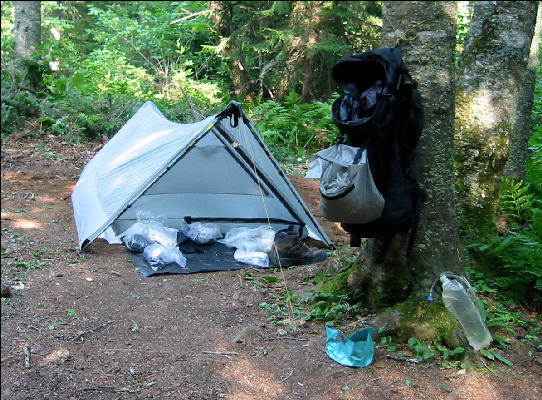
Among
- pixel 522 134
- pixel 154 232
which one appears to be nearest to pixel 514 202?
pixel 522 134

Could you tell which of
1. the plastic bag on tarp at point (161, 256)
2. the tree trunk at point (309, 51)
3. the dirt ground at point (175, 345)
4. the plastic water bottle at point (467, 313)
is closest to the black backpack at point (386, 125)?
the plastic water bottle at point (467, 313)

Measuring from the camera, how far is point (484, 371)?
3.18 m

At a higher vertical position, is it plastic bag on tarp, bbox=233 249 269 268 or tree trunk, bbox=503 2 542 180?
tree trunk, bbox=503 2 542 180

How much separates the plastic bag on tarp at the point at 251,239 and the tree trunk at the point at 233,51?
7836 mm

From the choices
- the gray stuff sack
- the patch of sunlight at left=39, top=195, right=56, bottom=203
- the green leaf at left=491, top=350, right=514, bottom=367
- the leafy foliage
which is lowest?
the leafy foliage

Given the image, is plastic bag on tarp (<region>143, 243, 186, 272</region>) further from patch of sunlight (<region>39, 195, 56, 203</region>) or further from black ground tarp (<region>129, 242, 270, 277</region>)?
patch of sunlight (<region>39, 195, 56, 203</region>)

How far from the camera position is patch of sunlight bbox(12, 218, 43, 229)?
5.70m

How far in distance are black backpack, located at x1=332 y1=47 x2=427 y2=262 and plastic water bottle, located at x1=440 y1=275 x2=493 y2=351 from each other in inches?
21.1

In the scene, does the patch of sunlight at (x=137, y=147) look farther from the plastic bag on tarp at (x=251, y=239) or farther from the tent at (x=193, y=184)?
the plastic bag on tarp at (x=251, y=239)

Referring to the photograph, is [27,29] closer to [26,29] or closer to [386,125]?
[26,29]

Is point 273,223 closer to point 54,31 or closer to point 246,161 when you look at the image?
point 246,161

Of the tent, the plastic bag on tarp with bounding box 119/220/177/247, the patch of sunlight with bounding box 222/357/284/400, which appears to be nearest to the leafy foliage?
the tent

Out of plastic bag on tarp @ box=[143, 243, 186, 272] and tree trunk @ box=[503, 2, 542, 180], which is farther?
tree trunk @ box=[503, 2, 542, 180]

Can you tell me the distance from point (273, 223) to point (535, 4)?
3.59 meters
